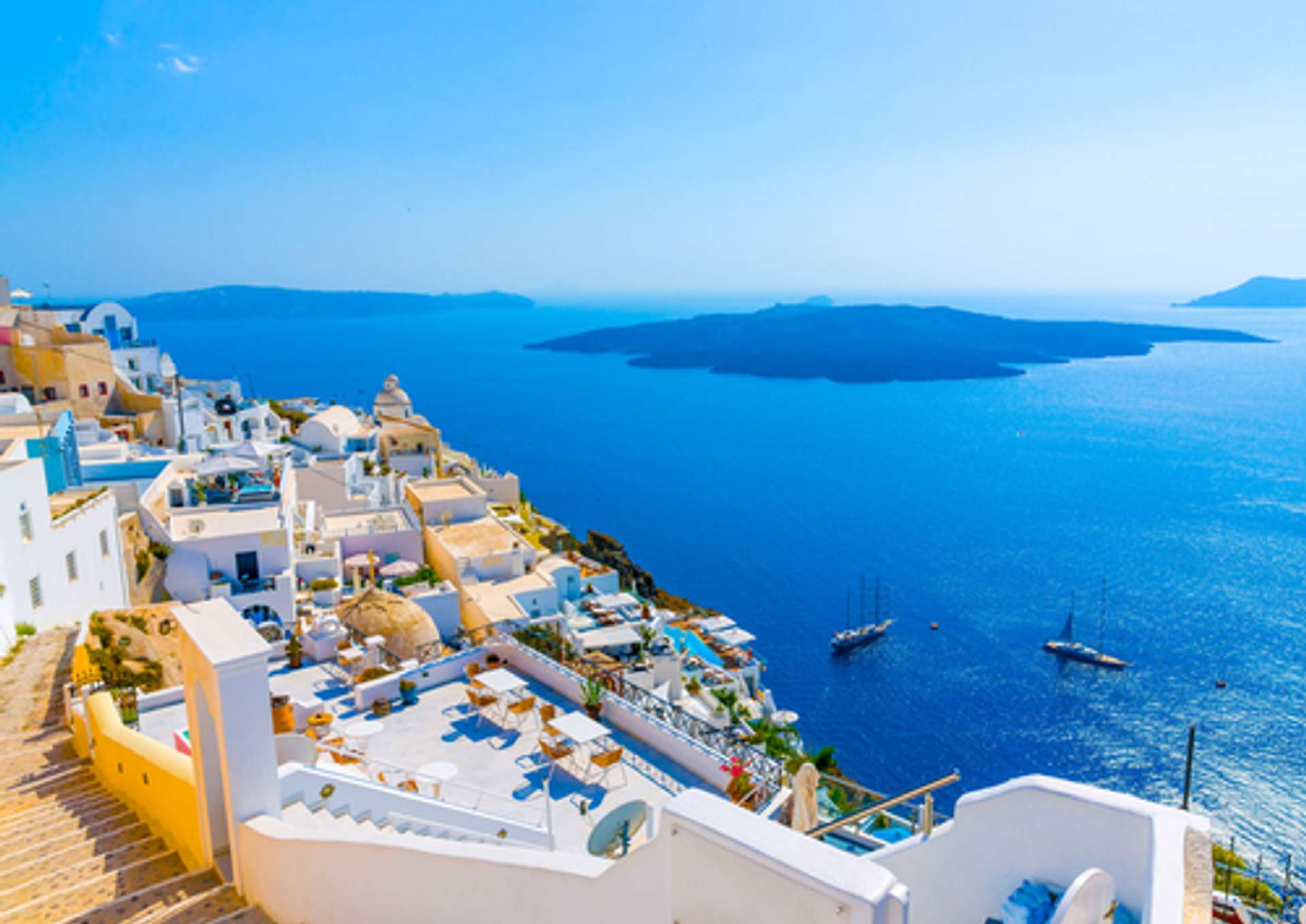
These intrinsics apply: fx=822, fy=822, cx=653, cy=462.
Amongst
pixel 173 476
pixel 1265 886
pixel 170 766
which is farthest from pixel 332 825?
pixel 1265 886

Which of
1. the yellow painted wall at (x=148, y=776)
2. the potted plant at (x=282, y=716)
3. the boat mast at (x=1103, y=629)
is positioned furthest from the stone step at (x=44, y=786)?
the boat mast at (x=1103, y=629)

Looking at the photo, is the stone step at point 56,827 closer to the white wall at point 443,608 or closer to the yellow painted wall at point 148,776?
the yellow painted wall at point 148,776

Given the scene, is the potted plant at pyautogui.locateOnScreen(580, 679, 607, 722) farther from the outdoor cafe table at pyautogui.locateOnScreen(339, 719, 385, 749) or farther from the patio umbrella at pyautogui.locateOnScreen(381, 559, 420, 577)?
the patio umbrella at pyautogui.locateOnScreen(381, 559, 420, 577)

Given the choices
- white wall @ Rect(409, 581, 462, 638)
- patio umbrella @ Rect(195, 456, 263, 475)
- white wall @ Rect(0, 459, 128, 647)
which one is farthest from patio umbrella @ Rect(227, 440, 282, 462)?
white wall @ Rect(409, 581, 462, 638)

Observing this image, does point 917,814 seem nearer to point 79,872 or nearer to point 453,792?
point 79,872

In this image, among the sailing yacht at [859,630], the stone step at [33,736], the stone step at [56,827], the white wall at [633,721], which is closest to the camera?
the stone step at [56,827]

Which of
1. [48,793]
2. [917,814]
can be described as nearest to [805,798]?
[917,814]
